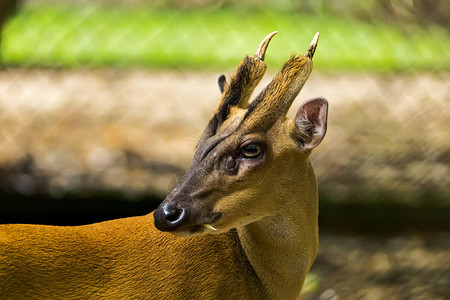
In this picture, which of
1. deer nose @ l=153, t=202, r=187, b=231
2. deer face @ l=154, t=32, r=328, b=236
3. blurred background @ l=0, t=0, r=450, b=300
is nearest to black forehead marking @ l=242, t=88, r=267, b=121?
deer face @ l=154, t=32, r=328, b=236

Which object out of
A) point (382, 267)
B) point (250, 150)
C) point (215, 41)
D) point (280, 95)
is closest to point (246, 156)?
point (250, 150)

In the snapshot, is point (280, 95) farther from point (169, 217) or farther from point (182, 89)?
point (182, 89)

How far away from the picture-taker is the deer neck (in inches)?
140

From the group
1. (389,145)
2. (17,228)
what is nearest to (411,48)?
(389,145)

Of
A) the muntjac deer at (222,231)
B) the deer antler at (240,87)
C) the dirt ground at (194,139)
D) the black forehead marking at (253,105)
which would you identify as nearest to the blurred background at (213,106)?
the dirt ground at (194,139)

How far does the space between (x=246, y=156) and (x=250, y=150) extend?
4cm

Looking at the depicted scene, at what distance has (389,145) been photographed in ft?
23.0

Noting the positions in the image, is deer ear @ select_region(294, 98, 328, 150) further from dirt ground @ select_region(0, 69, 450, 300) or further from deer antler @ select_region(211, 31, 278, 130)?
dirt ground @ select_region(0, 69, 450, 300)

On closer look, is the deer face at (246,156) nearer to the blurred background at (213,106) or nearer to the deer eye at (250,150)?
the deer eye at (250,150)

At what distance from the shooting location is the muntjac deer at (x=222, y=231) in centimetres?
326

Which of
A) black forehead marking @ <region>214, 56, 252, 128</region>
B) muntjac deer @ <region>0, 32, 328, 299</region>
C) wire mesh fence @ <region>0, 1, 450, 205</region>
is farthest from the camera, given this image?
wire mesh fence @ <region>0, 1, 450, 205</region>

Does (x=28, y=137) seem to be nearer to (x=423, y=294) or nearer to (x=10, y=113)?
(x=10, y=113)

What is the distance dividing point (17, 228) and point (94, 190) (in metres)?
3.04

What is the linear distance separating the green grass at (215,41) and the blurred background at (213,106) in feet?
0.05
